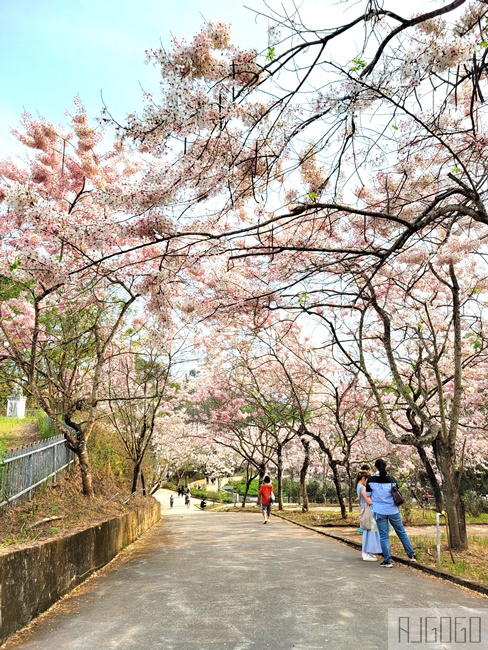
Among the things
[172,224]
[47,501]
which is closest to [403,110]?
[172,224]

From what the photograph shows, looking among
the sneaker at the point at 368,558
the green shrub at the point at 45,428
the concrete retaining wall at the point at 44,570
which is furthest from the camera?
the green shrub at the point at 45,428

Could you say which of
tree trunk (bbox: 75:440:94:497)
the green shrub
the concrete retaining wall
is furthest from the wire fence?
the green shrub

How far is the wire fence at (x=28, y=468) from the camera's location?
23.7 feet

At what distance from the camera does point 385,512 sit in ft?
30.1

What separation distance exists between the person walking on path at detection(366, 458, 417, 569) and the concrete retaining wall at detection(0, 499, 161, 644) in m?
4.72

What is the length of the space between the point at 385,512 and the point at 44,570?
5645 millimetres

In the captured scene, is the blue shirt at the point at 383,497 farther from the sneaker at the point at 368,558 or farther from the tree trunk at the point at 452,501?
the tree trunk at the point at 452,501

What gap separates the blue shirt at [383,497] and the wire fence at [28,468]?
18.8 feet

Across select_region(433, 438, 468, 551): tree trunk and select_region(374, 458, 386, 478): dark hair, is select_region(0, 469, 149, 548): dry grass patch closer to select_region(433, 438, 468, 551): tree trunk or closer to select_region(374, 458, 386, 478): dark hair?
select_region(374, 458, 386, 478): dark hair

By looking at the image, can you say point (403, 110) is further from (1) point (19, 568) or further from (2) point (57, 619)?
(2) point (57, 619)

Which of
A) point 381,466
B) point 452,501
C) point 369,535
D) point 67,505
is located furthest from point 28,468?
point 452,501

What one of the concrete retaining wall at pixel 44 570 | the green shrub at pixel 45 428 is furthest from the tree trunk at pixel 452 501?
the green shrub at pixel 45 428

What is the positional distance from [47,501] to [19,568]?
4.12m

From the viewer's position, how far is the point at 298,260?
1110 cm
